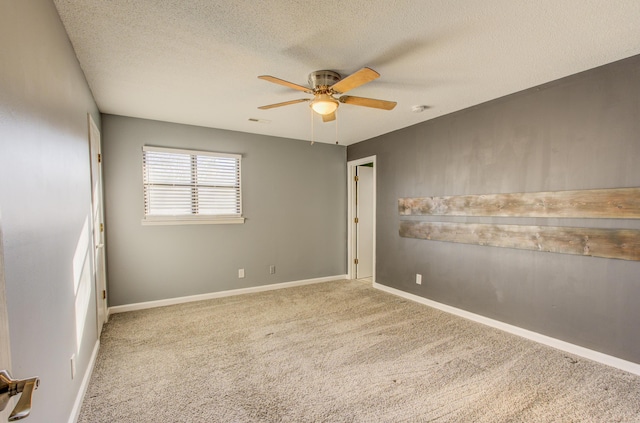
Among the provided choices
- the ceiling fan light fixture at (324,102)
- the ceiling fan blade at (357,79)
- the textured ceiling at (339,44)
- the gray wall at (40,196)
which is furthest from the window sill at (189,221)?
the ceiling fan blade at (357,79)

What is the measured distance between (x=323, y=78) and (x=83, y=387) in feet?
9.57

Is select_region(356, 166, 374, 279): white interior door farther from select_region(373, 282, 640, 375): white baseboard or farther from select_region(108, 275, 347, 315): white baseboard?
select_region(373, 282, 640, 375): white baseboard

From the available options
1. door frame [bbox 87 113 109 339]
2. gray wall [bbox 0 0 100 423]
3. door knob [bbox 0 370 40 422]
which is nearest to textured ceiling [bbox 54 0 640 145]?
gray wall [bbox 0 0 100 423]

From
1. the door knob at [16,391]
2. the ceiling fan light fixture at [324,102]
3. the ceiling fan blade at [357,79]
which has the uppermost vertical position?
the ceiling fan blade at [357,79]

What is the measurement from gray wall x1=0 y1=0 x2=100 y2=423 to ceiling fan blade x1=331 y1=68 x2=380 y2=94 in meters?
1.68

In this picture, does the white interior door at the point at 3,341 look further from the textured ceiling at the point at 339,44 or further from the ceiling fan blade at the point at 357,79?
the ceiling fan blade at the point at 357,79

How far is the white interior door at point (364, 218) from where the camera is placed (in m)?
5.26

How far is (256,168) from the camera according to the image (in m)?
4.42

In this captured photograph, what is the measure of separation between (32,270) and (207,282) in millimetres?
2971

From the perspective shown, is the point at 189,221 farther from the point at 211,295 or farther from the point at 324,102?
the point at 324,102

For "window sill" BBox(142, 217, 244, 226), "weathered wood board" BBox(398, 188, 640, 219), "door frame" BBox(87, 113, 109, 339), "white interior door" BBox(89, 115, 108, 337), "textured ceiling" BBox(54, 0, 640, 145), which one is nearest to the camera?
"textured ceiling" BBox(54, 0, 640, 145)

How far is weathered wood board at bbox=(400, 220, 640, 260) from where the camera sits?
7.49 feet

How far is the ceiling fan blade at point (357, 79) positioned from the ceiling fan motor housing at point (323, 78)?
138 mm

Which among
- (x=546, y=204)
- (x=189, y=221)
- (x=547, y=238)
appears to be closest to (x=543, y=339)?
(x=547, y=238)
